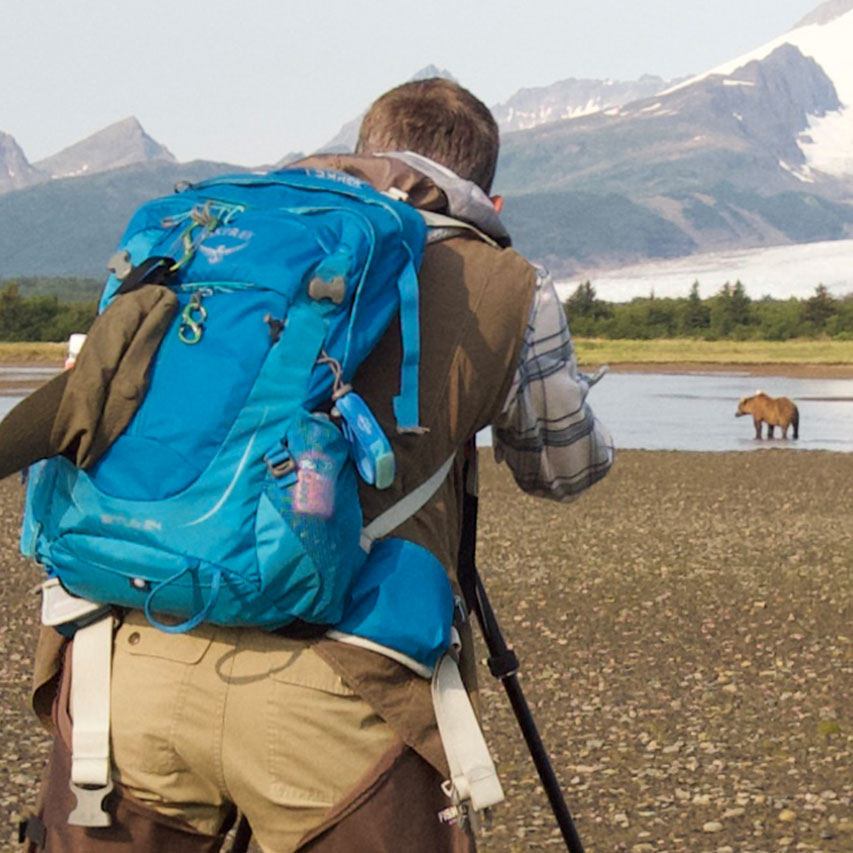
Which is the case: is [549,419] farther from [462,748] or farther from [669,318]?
[669,318]

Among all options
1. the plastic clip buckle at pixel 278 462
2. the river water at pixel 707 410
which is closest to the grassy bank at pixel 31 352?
the river water at pixel 707 410

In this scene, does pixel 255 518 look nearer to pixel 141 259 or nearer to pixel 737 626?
pixel 141 259

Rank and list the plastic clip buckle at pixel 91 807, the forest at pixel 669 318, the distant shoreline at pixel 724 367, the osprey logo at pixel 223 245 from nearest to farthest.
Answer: the osprey logo at pixel 223 245
the plastic clip buckle at pixel 91 807
the distant shoreline at pixel 724 367
the forest at pixel 669 318

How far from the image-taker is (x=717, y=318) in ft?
312

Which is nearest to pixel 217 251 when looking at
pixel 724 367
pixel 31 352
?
pixel 724 367

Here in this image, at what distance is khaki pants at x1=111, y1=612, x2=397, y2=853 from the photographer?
243 centimetres

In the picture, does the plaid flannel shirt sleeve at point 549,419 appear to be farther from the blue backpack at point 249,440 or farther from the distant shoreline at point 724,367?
the distant shoreline at point 724,367

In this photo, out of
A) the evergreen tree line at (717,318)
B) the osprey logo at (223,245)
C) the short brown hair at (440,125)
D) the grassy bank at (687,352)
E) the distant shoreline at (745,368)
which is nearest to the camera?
the osprey logo at (223,245)

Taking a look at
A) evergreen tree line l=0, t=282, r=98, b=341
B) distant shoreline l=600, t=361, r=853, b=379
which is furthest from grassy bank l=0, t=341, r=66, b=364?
distant shoreline l=600, t=361, r=853, b=379

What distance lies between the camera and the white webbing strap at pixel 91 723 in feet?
8.21

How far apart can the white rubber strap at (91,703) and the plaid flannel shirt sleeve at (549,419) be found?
0.71 metres

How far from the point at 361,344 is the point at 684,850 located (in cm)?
371

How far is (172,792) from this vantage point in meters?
2.51

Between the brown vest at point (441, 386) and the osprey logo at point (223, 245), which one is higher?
the osprey logo at point (223, 245)
